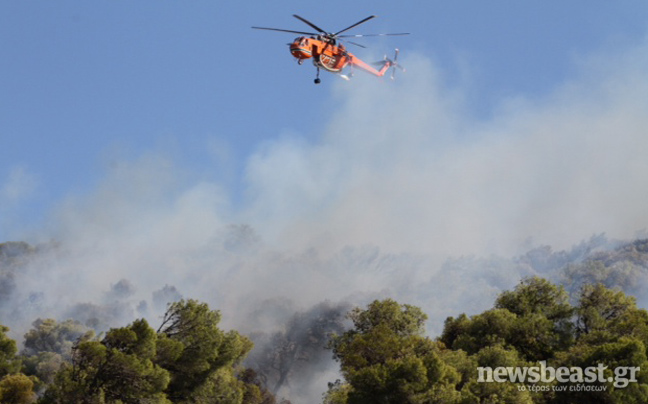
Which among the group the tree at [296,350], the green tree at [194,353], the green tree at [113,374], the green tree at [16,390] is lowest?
the green tree at [113,374]

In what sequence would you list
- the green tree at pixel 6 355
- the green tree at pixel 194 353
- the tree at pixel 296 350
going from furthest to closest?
the tree at pixel 296 350
the green tree at pixel 6 355
the green tree at pixel 194 353

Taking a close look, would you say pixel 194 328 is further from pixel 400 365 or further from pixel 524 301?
pixel 524 301

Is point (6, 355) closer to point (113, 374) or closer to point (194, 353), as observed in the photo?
point (194, 353)

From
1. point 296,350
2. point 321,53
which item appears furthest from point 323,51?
point 296,350

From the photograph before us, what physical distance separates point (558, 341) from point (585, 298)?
370 inches

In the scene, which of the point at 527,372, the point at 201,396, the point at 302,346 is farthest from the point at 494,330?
the point at 302,346

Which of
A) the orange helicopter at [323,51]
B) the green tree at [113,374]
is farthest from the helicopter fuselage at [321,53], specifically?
the green tree at [113,374]

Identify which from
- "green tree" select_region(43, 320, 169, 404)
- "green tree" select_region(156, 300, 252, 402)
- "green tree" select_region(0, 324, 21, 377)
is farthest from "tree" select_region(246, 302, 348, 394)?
"green tree" select_region(43, 320, 169, 404)

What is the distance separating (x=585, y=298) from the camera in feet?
250

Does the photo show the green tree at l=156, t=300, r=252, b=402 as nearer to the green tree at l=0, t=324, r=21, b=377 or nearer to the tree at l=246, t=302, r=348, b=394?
the green tree at l=0, t=324, r=21, b=377

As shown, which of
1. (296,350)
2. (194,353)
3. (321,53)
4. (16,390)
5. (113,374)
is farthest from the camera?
(296,350)

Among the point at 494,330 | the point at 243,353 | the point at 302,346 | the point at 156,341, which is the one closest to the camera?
the point at 156,341

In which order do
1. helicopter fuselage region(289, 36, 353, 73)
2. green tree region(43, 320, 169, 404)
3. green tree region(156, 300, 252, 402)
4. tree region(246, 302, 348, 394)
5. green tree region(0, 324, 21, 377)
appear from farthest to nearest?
tree region(246, 302, 348, 394) → green tree region(0, 324, 21, 377) → helicopter fuselage region(289, 36, 353, 73) → green tree region(156, 300, 252, 402) → green tree region(43, 320, 169, 404)

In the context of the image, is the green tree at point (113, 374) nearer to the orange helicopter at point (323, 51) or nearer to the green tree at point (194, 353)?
the green tree at point (194, 353)
